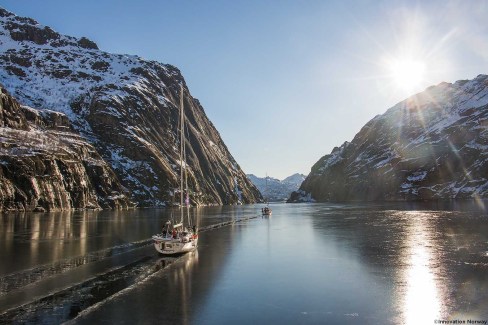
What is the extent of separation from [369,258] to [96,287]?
29.2 metres

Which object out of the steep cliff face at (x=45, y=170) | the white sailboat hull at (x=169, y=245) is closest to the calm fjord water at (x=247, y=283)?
the white sailboat hull at (x=169, y=245)

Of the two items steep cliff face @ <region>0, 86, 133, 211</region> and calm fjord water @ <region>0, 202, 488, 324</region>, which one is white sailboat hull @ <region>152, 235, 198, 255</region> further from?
steep cliff face @ <region>0, 86, 133, 211</region>

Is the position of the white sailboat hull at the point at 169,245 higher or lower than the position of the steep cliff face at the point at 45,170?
lower

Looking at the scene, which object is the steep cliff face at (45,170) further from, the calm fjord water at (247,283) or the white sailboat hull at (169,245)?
the white sailboat hull at (169,245)

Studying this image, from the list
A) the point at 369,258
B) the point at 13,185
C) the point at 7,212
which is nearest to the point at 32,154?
the point at 13,185

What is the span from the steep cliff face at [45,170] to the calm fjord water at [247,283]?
86.0 meters

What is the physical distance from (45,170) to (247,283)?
445 feet

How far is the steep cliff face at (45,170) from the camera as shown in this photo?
13475 cm

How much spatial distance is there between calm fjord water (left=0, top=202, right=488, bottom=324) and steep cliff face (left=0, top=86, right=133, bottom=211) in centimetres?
8605

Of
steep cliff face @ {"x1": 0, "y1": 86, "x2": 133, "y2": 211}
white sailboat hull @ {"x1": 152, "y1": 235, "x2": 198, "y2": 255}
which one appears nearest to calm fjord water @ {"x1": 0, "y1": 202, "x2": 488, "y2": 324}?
white sailboat hull @ {"x1": 152, "y1": 235, "x2": 198, "y2": 255}

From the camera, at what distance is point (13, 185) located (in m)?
132

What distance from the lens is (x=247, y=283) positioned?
3422 centimetres

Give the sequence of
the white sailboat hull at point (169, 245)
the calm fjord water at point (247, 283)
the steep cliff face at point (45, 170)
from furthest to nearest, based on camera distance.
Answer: the steep cliff face at point (45, 170) < the white sailboat hull at point (169, 245) < the calm fjord water at point (247, 283)

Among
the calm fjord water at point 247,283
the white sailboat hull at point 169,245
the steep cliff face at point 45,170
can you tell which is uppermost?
the steep cliff face at point 45,170
